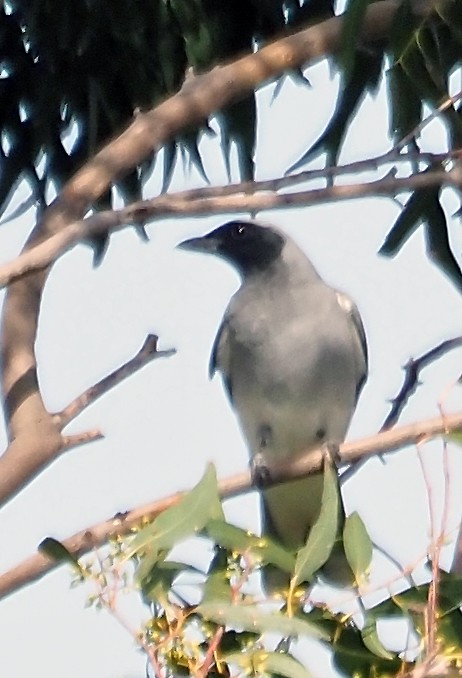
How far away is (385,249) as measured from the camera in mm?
1839

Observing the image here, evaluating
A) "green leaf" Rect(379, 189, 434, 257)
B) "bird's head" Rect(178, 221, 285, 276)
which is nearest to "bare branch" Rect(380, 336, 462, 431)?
"green leaf" Rect(379, 189, 434, 257)

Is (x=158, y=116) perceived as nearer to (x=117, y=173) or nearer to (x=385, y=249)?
(x=117, y=173)

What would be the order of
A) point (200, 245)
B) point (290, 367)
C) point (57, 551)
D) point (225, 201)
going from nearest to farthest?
point (57, 551), point (225, 201), point (290, 367), point (200, 245)

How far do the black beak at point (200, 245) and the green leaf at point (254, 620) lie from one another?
140 cm

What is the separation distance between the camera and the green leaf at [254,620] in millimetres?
897

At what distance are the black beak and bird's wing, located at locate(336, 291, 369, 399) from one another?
0.97ft

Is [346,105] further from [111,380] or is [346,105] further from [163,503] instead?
[163,503]

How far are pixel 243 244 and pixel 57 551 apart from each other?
1351 mm

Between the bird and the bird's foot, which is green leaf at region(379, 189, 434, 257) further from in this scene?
the bird's foot

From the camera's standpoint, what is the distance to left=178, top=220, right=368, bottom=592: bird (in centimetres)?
202

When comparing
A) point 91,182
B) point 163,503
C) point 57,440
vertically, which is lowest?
point 163,503

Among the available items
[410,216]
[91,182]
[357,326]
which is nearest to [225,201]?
[91,182]

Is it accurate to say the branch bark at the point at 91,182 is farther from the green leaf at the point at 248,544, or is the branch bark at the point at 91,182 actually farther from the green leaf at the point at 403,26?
the green leaf at the point at 248,544

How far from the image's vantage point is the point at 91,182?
1376mm
